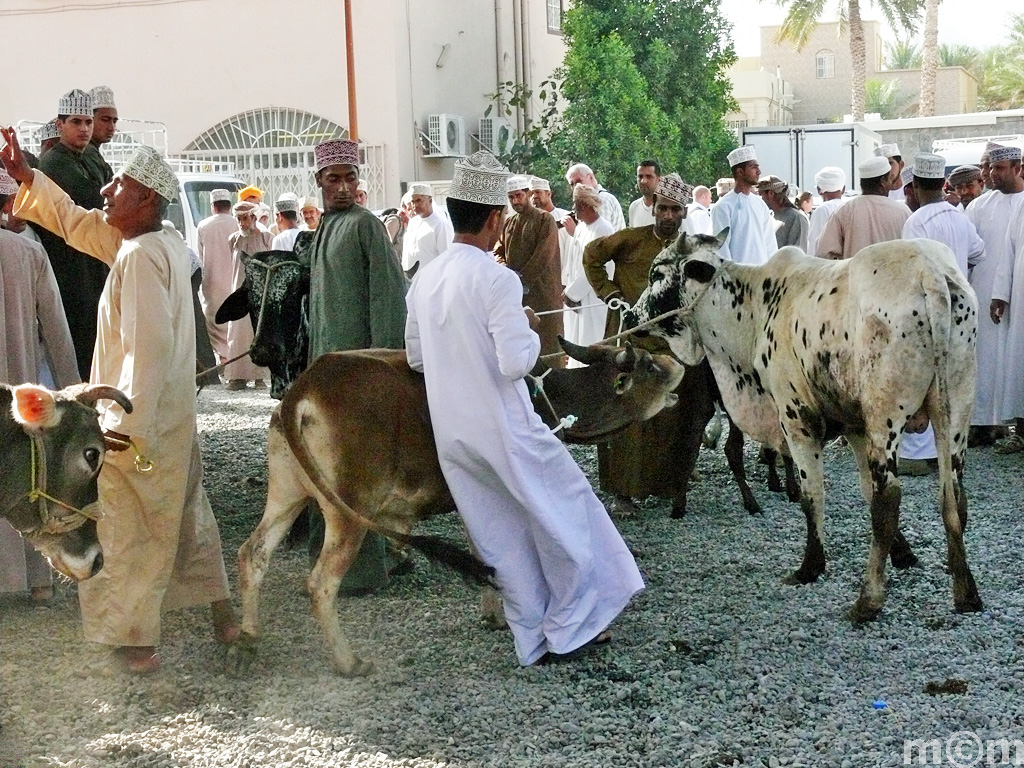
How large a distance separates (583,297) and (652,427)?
11.7 feet

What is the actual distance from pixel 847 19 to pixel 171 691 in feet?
111

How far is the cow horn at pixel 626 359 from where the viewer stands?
5.61 m

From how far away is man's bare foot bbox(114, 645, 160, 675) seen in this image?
193 inches

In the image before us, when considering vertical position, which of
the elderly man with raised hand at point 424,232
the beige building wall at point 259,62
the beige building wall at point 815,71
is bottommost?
the elderly man with raised hand at point 424,232

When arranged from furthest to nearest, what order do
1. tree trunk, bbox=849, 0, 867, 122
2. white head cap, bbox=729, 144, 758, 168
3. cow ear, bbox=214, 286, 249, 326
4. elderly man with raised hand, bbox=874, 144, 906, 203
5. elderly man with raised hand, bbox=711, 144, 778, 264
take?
tree trunk, bbox=849, 0, 867, 122
elderly man with raised hand, bbox=874, 144, 906, 203
white head cap, bbox=729, 144, 758, 168
elderly man with raised hand, bbox=711, 144, 778, 264
cow ear, bbox=214, 286, 249, 326

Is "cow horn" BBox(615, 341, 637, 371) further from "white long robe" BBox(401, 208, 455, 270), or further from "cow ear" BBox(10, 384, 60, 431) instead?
"white long robe" BBox(401, 208, 455, 270)

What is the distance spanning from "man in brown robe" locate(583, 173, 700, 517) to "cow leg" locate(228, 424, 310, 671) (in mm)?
2569

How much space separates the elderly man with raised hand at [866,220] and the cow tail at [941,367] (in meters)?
3.13

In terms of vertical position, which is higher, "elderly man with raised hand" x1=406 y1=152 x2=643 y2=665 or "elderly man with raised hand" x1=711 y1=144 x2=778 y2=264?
"elderly man with raised hand" x1=711 y1=144 x2=778 y2=264

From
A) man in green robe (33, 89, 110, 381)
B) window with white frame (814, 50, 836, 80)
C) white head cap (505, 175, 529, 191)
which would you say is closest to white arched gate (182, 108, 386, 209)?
white head cap (505, 175, 529, 191)

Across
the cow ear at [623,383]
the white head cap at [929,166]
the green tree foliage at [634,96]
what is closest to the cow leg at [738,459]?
the cow ear at [623,383]

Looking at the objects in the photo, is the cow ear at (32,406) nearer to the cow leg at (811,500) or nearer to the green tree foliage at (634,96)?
the cow leg at (811,500)

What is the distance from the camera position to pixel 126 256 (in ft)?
15.7

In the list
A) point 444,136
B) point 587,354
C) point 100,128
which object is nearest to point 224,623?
point 587,354
